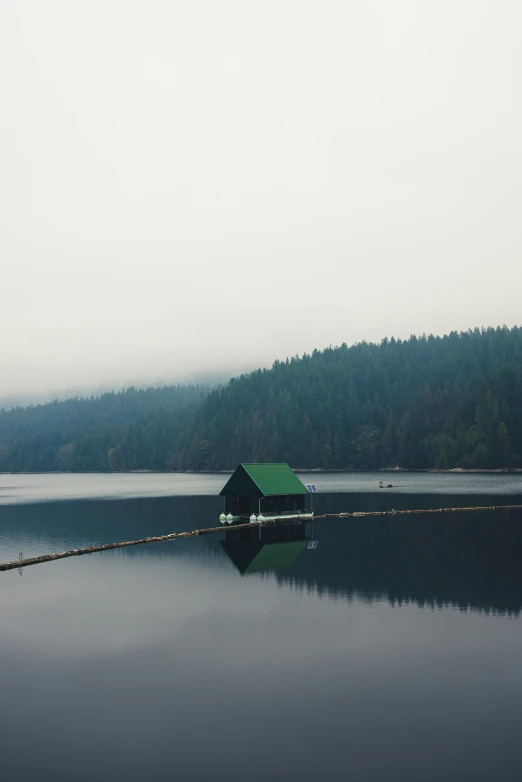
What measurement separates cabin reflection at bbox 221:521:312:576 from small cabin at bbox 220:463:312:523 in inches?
90.0

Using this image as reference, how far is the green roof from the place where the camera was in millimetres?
62500

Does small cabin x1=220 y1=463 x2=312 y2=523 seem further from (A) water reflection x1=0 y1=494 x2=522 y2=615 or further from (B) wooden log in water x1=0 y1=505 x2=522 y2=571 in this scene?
(A) water reflection x1=0 y1=494 x2=522 y2=615

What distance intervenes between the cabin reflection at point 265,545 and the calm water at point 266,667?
1.48 feet

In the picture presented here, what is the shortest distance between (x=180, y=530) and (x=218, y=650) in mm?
38107

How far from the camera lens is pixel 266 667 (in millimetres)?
21594

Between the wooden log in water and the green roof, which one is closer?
the wooden log in water

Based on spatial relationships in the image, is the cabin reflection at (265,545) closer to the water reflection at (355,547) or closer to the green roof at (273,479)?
the water reflection at (355,547)

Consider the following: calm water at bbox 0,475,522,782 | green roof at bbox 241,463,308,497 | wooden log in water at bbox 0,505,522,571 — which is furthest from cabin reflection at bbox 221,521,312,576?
green roof at bbox 241,463,308,497

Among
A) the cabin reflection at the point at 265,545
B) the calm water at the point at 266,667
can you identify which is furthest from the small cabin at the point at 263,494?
the calm water at the point at 266,667

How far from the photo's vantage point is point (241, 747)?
16.2 m

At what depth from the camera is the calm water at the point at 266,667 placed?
618 inches

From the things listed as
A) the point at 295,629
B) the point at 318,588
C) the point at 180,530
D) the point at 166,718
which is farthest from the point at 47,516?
the point at 166,718

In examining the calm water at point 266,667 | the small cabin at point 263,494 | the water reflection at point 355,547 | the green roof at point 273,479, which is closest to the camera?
the calm water at point 266,667

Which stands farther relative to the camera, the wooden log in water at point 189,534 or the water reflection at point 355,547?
the wooden log in water at point 189,534
